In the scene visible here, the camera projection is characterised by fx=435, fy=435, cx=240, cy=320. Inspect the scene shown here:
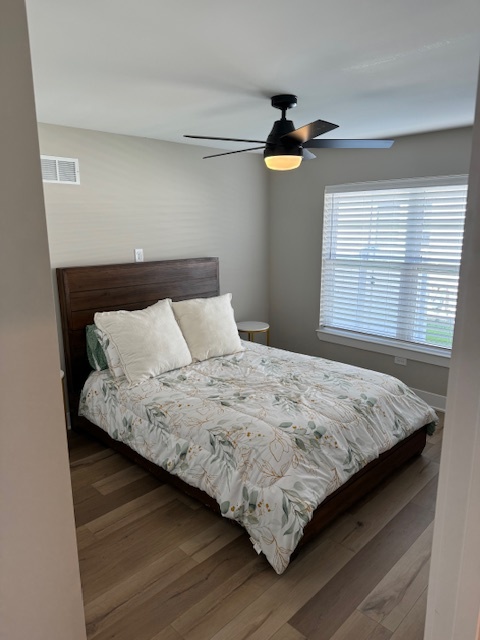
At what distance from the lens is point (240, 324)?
4.60 m

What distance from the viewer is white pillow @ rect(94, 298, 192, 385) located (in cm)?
311

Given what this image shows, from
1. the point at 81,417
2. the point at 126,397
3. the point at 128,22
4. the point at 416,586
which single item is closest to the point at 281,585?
the point at 416,586

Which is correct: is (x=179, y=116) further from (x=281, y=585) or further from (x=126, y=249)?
(x=281, y=585)

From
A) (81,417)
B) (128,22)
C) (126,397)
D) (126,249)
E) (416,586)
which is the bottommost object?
A: (416,586)

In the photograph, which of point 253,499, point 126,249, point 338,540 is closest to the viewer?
point 253,499

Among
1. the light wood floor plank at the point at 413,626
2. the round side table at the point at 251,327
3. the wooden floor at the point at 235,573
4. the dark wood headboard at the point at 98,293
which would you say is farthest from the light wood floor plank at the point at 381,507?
the dark wood headboard at the point at 98,293

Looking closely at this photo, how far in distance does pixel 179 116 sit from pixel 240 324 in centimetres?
222

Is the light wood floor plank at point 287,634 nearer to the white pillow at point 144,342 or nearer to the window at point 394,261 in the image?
the white pillow at point 144,342

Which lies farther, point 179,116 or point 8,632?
point 179,116

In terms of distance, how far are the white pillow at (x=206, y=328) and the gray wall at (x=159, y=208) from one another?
618 millimetres

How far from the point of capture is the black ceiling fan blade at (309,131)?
2171 millimetres

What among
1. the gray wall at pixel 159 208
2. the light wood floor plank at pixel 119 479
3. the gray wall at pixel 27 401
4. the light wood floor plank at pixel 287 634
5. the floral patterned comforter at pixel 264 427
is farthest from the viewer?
the gray wall at pixel 159 208

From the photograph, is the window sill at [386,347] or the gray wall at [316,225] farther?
the window sill at [386,347]

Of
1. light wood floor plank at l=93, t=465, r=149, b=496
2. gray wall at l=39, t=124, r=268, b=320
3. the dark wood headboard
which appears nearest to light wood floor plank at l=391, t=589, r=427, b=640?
light wood floor plank at l=93, t=465, r=149, b=496
